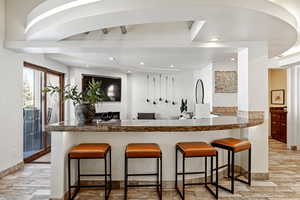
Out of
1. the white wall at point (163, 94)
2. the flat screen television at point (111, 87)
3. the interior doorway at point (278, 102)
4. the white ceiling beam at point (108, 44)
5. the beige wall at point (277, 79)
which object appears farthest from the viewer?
the white wall at point (163, 94)

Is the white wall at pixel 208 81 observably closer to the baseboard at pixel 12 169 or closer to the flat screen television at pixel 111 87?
the flat screen television at pixel 111 87

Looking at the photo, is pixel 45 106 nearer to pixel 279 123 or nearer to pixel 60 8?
pixel 60 8

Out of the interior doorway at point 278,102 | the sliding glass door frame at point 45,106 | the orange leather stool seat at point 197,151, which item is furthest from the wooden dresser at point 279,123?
the sliding glass door frame at point 45,106

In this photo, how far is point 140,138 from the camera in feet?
11.3

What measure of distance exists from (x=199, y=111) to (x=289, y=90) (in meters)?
3.34

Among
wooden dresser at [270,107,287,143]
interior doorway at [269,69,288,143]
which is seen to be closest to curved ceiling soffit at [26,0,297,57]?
wooden dresser at [270,107,287,143]

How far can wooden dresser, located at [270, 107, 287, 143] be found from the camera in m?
7.07

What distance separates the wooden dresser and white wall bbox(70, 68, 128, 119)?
522 cm

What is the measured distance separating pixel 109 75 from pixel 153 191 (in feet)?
18.6

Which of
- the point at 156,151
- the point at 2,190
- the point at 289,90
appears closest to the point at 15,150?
the point at 2,190

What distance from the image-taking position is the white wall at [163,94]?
8.87 metres

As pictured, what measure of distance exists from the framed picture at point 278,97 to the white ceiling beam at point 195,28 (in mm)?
5784

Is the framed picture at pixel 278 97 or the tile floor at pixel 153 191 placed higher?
the framed picture at pixel 278 97

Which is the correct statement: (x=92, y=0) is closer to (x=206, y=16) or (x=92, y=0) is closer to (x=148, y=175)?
(x=206, y=16)
